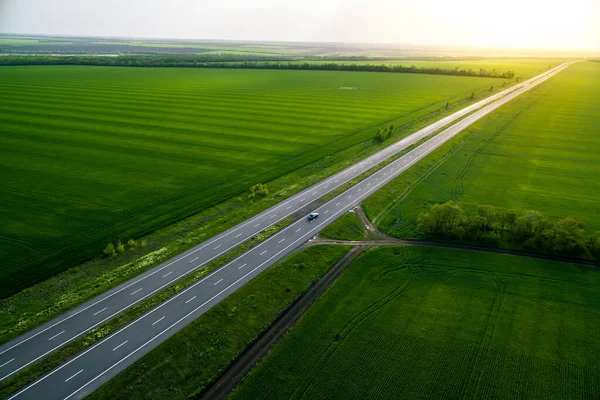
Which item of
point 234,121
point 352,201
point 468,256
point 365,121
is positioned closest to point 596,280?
point 468,256

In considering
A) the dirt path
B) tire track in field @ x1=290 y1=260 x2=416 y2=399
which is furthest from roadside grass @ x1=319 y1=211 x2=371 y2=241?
tire track in field @ x1=290 y1=260 x2=416 y2=399

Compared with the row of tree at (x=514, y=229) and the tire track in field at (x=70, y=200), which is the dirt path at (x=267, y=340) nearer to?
the row of tree at (x=514, y=229)

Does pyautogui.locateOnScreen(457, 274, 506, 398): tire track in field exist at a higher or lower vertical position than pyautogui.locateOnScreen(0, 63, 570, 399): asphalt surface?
lower

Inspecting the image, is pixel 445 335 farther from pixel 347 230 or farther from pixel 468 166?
pixel 468 166

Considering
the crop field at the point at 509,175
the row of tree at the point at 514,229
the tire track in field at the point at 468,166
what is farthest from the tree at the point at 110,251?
the tire track in field at the point at 468,166

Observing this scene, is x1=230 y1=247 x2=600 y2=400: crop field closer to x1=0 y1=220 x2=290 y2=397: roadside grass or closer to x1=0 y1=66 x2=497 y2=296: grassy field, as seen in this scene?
Answer: x1=0 y1=220 x2=290 y2=397: roadside grass

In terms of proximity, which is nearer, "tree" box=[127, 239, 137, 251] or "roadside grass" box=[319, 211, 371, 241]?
"tree" box=[127, 239, 137, 251]
